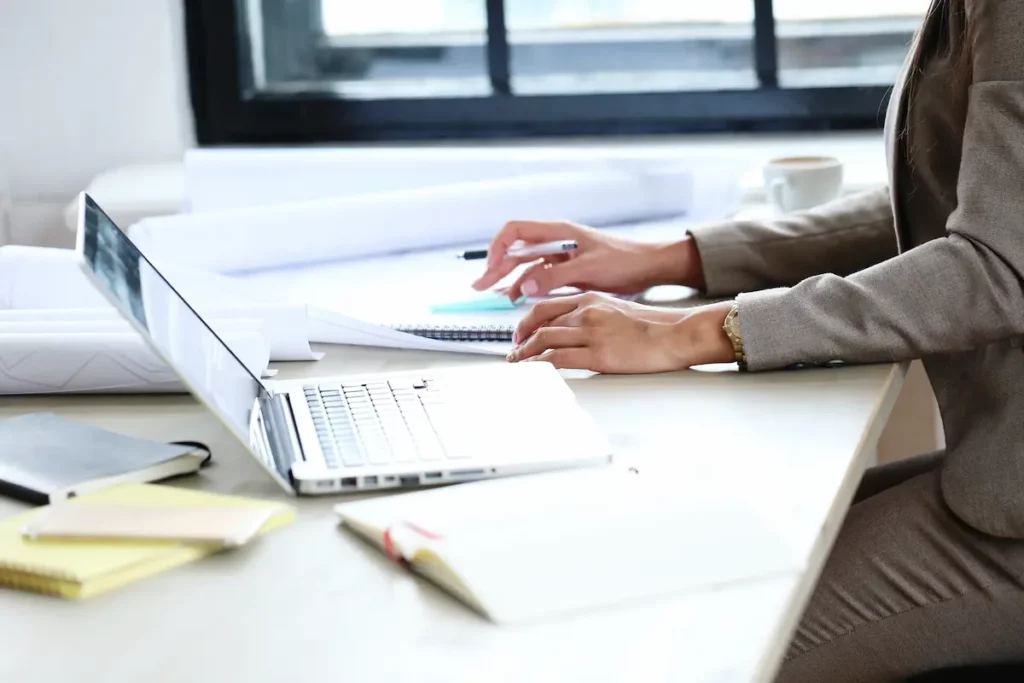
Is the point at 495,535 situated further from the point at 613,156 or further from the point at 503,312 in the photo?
the point at 613,156

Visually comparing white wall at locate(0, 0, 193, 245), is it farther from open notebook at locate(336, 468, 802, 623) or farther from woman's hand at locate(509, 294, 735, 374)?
open notebook at locate(336, 468, 802, 623)

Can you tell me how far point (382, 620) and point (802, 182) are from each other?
1.09 metres

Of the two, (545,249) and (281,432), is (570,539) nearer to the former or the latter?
(281,432)

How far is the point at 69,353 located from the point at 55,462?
0.69 ft

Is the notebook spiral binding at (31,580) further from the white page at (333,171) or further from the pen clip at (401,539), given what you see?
the white page at (333,171)

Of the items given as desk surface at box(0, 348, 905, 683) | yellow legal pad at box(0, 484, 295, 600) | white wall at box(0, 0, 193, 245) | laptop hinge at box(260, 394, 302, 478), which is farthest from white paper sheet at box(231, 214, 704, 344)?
white wall at box(0, 0, 193, 245)

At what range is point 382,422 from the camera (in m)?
0.94

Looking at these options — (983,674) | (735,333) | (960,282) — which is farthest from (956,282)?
(983,674)

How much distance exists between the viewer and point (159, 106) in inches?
89.7

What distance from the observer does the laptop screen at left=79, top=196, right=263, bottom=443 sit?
0.79m

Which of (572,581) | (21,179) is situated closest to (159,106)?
(21,179)

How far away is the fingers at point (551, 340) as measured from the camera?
3.62ft

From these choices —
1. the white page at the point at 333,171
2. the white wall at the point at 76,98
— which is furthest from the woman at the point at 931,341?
the white wall at the point at 76,98

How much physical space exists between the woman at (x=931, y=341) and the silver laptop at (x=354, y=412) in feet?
0.44
